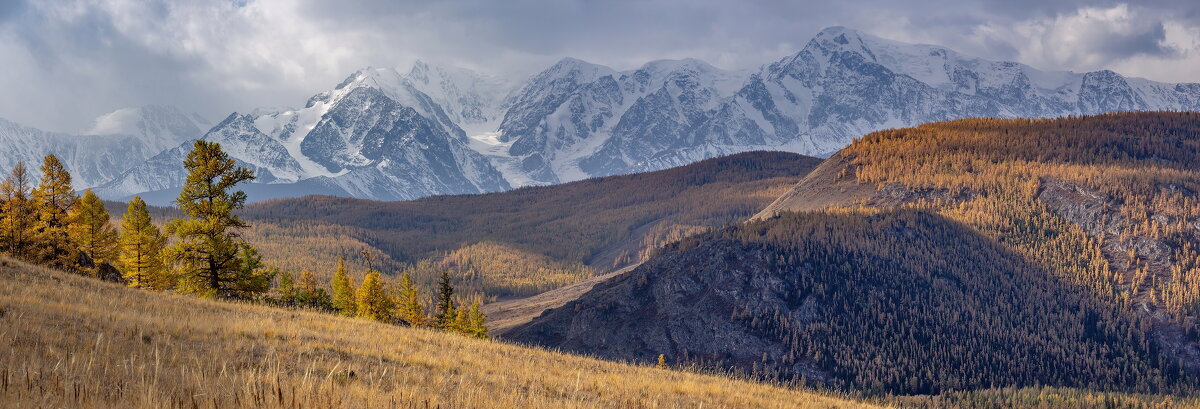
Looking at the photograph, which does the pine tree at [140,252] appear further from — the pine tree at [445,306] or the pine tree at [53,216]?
the pine tree at [445,306]

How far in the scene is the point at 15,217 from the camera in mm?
43969

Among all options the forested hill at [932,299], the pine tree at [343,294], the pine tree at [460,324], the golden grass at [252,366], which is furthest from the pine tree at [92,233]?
the forested hill at [932,299]

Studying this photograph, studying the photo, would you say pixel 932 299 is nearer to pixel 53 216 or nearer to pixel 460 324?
pixel 460 324

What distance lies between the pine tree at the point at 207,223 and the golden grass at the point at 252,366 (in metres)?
14.3

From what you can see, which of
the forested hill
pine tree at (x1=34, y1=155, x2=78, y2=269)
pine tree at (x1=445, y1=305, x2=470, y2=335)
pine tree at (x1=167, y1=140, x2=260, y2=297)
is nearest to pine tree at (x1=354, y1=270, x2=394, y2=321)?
pine tree at (x1=445, y1=305, x2=470, y2=335)

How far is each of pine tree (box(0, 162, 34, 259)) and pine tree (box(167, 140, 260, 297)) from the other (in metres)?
11.5

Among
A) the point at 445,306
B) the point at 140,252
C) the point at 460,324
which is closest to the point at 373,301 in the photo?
the point at 460,324

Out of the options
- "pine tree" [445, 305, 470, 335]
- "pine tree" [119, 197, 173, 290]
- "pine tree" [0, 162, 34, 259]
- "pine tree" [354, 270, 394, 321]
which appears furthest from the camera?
"pine tree" [445, 305, 470, 335]

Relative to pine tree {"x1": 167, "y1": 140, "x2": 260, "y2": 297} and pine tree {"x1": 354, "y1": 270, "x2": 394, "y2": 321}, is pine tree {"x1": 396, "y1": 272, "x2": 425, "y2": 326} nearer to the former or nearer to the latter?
pine tree {"x1": 354, "y1": 270, "x2": 394, "y2": 321}

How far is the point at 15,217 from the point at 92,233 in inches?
218

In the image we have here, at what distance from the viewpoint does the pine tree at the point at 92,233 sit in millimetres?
47000

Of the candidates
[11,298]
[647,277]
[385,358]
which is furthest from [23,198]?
[647,277]

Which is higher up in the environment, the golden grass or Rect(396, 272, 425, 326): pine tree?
the golden grass

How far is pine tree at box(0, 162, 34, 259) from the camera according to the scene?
42750mm
